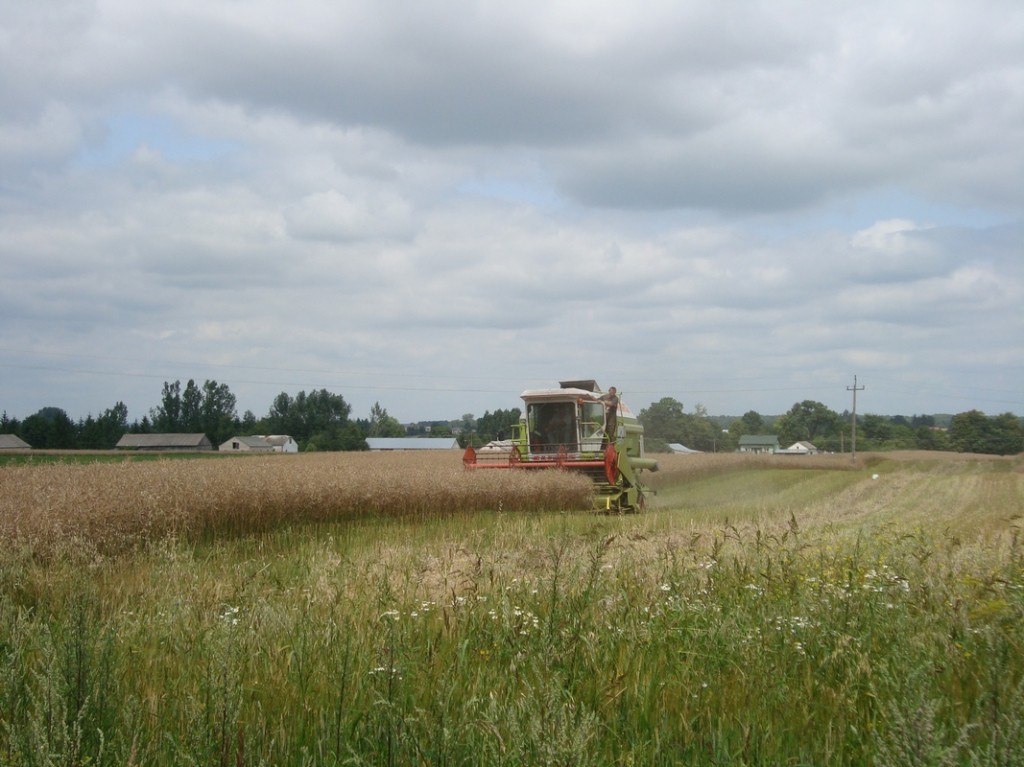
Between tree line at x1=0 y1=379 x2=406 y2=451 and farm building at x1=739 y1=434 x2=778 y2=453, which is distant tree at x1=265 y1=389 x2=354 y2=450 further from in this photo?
farm building at x1=739 y1=434 x2=778 y2=453

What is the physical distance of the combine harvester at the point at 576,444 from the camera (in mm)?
20953

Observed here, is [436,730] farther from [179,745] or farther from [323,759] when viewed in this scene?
[179,745]

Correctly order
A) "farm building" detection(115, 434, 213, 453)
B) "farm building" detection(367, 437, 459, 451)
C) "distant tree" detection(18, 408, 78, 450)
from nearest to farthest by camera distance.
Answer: "distant tree" detection(18, 408, 78, 450)
"farm building" detection(115, 434, 213, 453)
"farm building" detection(367, 437, 459, 451)

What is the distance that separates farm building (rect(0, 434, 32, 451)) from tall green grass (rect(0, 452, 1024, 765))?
44819mm

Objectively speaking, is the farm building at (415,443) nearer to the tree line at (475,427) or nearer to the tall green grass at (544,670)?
the tree line at (475,427)

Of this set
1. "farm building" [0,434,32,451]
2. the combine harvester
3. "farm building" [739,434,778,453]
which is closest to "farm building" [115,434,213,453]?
"farm building" [0,434,32,451]

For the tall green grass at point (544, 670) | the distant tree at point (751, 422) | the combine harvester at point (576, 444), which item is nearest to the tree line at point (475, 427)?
the distant tree at point (751, 422)

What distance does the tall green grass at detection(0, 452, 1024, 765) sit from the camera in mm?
3584

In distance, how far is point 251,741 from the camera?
3.74m

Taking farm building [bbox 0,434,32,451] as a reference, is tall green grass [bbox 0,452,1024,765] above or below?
below

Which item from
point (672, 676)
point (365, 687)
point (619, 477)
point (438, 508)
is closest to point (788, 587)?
point (672, 676)

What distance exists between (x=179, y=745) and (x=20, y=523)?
743 centimetres

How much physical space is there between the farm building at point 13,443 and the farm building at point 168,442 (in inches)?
578

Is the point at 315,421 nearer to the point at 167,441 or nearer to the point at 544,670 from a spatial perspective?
the point at 167,441
